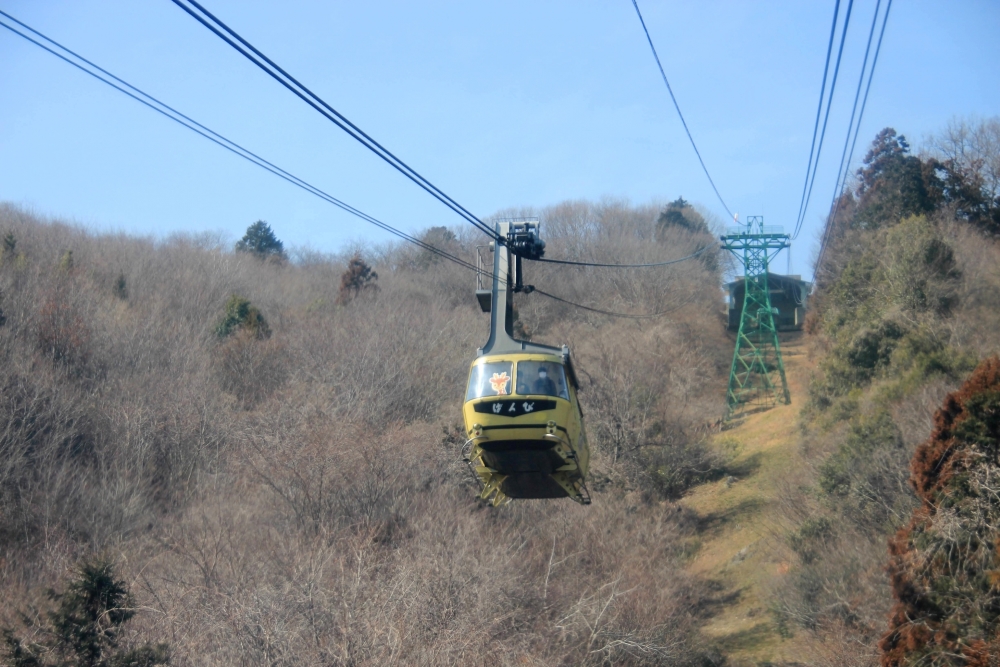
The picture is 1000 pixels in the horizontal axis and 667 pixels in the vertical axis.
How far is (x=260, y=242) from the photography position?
74.1 meters

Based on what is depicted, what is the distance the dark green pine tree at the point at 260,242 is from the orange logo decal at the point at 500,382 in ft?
202

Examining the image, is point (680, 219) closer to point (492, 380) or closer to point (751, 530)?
point (751, 530)

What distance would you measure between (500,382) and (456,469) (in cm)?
1559

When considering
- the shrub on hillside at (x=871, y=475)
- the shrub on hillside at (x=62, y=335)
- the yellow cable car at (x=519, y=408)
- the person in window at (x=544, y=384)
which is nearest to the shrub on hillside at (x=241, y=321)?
the shrub on hillside at (x=62, y=335)

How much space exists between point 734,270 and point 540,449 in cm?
5496

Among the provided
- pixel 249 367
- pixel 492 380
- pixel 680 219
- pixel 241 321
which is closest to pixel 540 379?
pixel 492 380

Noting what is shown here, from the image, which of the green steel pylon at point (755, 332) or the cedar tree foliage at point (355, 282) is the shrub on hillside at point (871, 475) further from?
the cedar tree foliage at point (355, 282)

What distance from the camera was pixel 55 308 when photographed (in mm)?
39000

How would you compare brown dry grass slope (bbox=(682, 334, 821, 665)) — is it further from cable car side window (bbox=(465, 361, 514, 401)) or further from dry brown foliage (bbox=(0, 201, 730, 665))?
cable car side window (bbox=(465, 361, 514, 401))

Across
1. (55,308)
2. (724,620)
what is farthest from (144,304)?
(724,620)

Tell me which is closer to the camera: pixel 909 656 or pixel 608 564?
pixel 909 656

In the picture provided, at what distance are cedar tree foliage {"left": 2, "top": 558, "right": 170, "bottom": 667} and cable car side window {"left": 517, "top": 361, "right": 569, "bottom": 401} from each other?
647 cm

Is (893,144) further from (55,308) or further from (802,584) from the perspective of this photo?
(55,308)

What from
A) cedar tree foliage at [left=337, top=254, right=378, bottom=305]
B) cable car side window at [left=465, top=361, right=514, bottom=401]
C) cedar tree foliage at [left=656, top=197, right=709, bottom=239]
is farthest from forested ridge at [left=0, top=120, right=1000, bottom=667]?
cedar tree foliage at [left=656, top=197, right=709, bottom=239]
